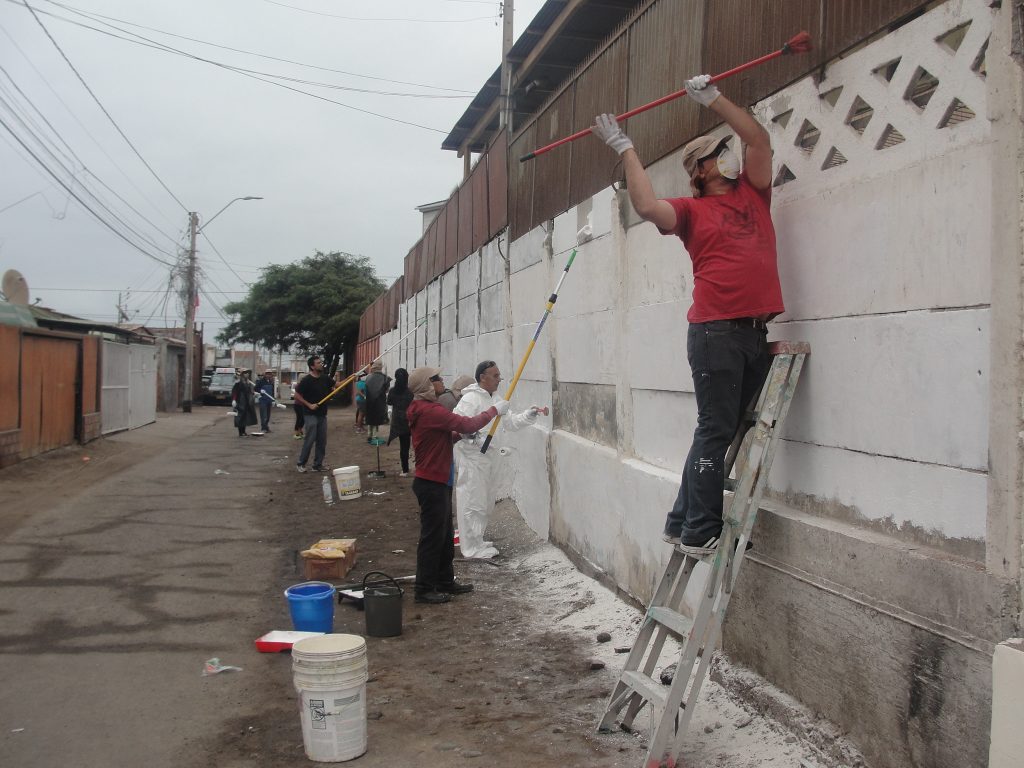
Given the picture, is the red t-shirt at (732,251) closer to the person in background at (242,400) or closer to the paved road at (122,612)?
the paved road at (122,612)

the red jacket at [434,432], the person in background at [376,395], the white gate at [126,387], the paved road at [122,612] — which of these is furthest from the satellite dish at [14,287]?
the red jacket at [434,432]

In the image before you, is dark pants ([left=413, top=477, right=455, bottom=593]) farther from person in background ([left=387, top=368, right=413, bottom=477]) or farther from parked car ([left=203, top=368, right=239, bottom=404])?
parked car ([left=203, top=368, right=239, bottom=404])

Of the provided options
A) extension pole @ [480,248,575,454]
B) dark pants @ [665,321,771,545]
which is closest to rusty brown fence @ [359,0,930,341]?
extension pole @ [480,248,575,454]

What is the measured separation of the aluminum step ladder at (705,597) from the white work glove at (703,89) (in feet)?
3.59

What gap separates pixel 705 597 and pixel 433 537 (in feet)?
11.6

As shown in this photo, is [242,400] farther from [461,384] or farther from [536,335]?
[536,335]

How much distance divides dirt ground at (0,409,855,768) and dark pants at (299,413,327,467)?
3.75m

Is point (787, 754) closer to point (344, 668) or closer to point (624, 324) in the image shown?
point (344, 668)

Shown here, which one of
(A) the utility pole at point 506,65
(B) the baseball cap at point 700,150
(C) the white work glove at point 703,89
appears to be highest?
(A) the utility pole at point 506,65

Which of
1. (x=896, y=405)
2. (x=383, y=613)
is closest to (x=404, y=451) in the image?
(x=383, y=613)

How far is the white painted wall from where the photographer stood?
9.73 feet

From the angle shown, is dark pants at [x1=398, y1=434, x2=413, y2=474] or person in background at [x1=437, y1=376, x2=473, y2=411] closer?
person in background at [x1=437, y1=376, x2=473, y2=411]

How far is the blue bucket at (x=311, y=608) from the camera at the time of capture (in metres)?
5.67

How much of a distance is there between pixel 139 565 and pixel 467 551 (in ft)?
9.72
